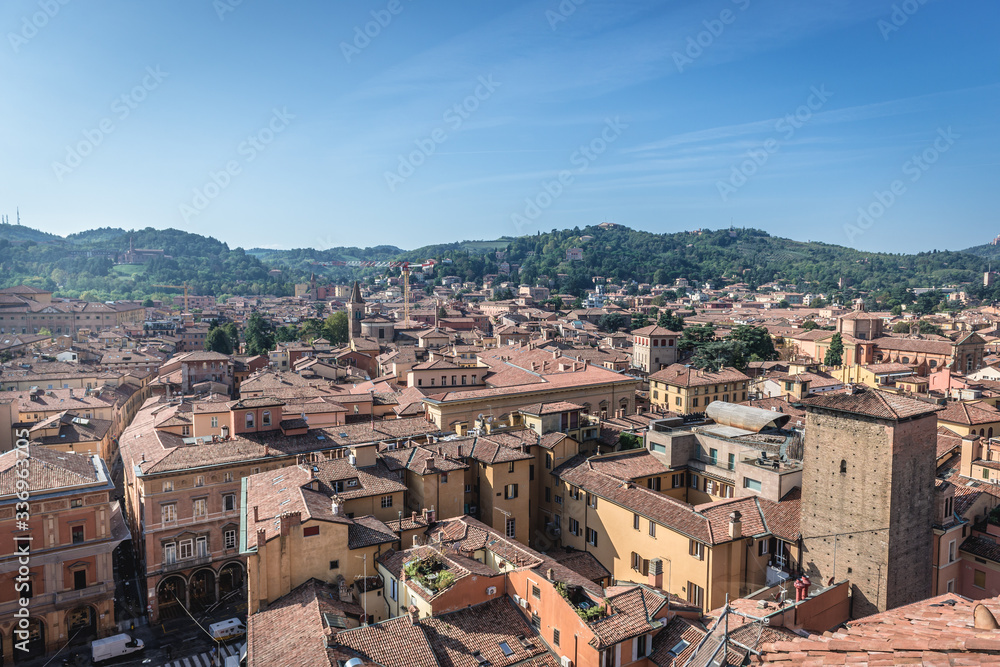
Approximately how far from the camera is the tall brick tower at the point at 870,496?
1922 centimetres

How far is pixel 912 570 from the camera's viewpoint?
2002cm

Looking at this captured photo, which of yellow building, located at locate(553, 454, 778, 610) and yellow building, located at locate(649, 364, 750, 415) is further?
yellow building, located at locate(649, 364, 750, 415)

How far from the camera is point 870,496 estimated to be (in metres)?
19.5

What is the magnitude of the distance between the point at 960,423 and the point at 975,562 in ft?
51.9

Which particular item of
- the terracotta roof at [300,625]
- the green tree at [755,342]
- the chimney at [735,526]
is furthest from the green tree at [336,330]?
the chimney at [735,526]

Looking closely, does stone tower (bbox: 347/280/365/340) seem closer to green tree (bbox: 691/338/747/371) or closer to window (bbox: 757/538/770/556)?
green tree (bbox: 691/338/747/371)

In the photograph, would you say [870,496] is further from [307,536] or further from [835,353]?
[835,353]

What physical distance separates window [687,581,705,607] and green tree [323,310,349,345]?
69.4 meters

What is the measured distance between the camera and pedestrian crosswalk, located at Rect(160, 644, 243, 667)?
2220cm

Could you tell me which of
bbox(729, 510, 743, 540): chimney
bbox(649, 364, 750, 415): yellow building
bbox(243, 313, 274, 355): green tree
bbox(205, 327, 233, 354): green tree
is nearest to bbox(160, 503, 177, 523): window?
bbox(729, 510, 743, 540): chimney

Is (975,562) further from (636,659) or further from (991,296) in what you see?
(991,296)

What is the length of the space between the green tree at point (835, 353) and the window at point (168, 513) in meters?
67.1

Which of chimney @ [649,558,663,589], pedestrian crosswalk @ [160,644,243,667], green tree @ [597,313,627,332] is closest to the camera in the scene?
chimney @ [649,558,663,589]

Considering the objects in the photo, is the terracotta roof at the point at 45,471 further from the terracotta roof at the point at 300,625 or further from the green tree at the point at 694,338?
the green tree at the point at 694,338
